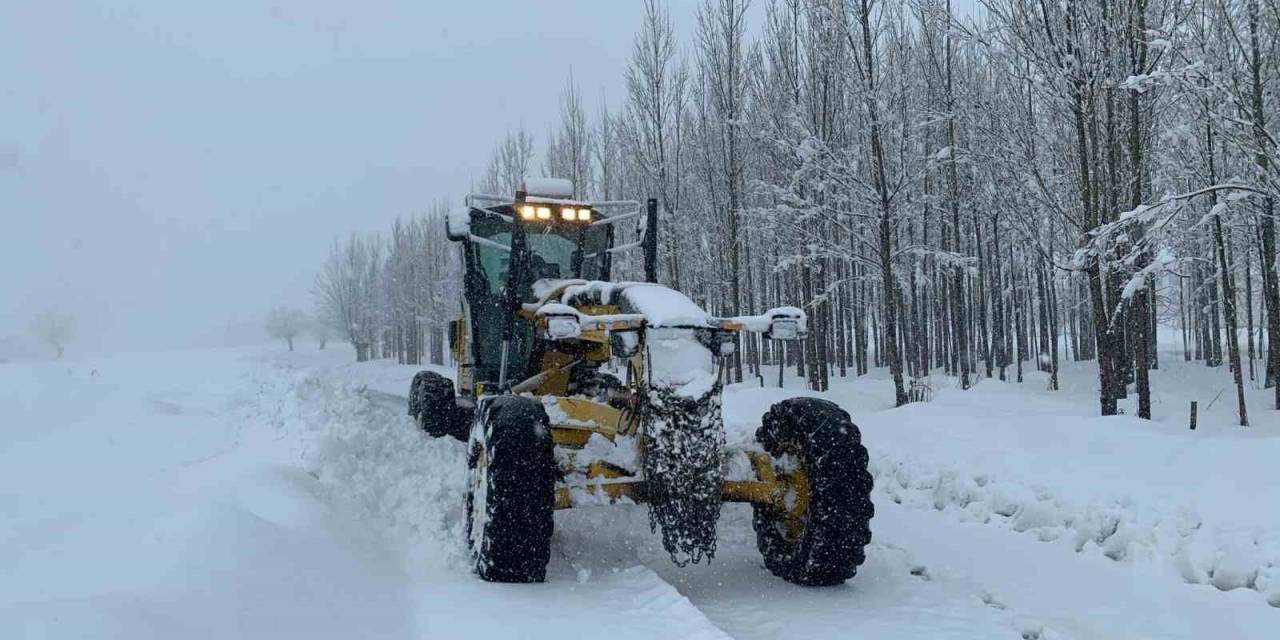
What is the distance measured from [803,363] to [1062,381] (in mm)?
7367

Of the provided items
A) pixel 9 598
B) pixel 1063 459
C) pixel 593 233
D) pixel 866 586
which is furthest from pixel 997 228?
pixel 9 598

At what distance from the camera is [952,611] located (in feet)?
14.2

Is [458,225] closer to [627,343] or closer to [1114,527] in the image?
[627,343]

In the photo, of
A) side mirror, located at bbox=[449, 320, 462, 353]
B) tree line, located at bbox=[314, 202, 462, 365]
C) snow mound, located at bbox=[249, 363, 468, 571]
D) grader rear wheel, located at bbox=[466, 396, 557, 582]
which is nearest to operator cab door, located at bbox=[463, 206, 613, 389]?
snow mound, located at bbox=[249, 363, 468, 571]

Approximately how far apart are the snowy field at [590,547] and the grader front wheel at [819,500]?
0.58ft

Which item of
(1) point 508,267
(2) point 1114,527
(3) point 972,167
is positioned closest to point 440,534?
(1) point 508,267

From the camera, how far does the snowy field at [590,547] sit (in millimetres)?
3674

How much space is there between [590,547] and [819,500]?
5.48 feet

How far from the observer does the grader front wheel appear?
476 cm

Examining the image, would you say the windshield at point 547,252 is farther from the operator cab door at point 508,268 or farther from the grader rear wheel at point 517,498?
the grader rear wheel at point 517,498

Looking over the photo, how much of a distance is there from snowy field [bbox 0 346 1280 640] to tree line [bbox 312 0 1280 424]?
10.0 feet

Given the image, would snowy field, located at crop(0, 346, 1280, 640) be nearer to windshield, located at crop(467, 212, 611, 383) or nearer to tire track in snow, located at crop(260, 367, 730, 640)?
tire track in snow, located at crop(260, 367, 730, 640)

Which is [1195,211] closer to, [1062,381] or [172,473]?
[1062,381]

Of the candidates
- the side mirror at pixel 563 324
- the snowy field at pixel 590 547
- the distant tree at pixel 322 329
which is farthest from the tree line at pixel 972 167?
the distant tree at pixel 322 329
